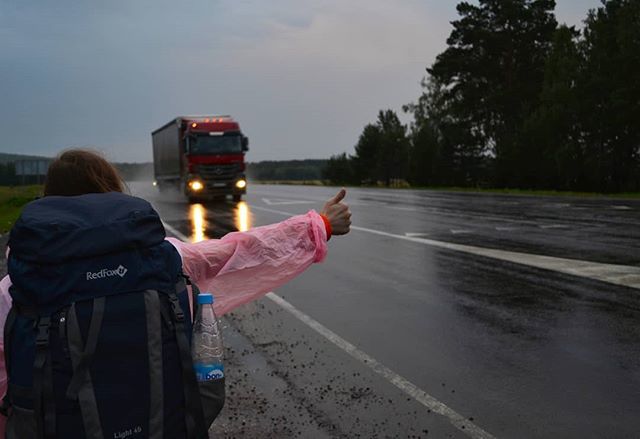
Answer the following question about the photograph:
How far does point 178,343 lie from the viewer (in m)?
1.84

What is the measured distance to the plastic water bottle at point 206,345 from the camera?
197 cm

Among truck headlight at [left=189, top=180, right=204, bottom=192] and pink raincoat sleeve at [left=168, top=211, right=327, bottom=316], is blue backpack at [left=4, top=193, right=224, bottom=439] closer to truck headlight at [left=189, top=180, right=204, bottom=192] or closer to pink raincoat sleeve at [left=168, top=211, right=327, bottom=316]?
pink raincoat sleeve at [left=168, top=211, right=327, bottom=316]

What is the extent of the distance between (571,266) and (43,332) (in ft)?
29.5

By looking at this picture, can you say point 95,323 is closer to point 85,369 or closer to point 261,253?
point 85,369

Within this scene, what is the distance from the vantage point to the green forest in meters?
31.0

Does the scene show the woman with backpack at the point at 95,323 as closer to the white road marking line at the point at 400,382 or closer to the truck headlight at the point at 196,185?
the white road marking line at the point at 400,382

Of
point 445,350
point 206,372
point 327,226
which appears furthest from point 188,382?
point 445,350

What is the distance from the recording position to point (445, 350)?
18.6 feet

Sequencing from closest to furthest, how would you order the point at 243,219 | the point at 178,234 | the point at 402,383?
1. the point at 402,383
2. the point at 178,234
3. the point at 243,219

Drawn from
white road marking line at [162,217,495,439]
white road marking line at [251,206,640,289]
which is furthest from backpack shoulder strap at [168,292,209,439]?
white road marking line at [251,206,640,289]

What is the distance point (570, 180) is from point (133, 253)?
3368 cm

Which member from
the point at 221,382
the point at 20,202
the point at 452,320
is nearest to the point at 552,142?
the point at 20,202

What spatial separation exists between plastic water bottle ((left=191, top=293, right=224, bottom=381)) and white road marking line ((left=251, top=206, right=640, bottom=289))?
714 centimetres

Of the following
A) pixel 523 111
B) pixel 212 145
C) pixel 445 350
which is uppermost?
pixel 523 111
